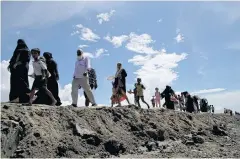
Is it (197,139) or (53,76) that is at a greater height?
(53,76)

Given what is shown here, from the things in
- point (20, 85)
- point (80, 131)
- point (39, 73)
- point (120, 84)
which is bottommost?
point (80, 131)

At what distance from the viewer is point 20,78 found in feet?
37.6

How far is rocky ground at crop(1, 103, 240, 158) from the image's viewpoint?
9.01 metres

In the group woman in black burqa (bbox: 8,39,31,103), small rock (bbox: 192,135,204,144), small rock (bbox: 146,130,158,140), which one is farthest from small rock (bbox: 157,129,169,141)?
woman in black burqa (bbox: 8,39,31,103)

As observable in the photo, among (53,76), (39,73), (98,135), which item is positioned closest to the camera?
(98,135)

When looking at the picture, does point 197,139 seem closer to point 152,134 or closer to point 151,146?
point 152,134

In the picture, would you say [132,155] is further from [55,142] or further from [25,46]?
[25,46]

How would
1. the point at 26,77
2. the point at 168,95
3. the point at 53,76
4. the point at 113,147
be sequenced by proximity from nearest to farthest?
1. the point at 113,147
2. the point at 26,77
3. the point at 53,76
4. the point at 168,95

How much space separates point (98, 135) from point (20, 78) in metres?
2.78

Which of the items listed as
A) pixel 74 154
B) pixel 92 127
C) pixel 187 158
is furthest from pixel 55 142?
pixel 187 158

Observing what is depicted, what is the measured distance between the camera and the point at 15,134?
8.82 m

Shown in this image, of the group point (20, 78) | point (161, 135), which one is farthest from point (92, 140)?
point (161, 135)

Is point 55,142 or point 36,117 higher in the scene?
point 36,117

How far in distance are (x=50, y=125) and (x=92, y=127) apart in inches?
66.0
